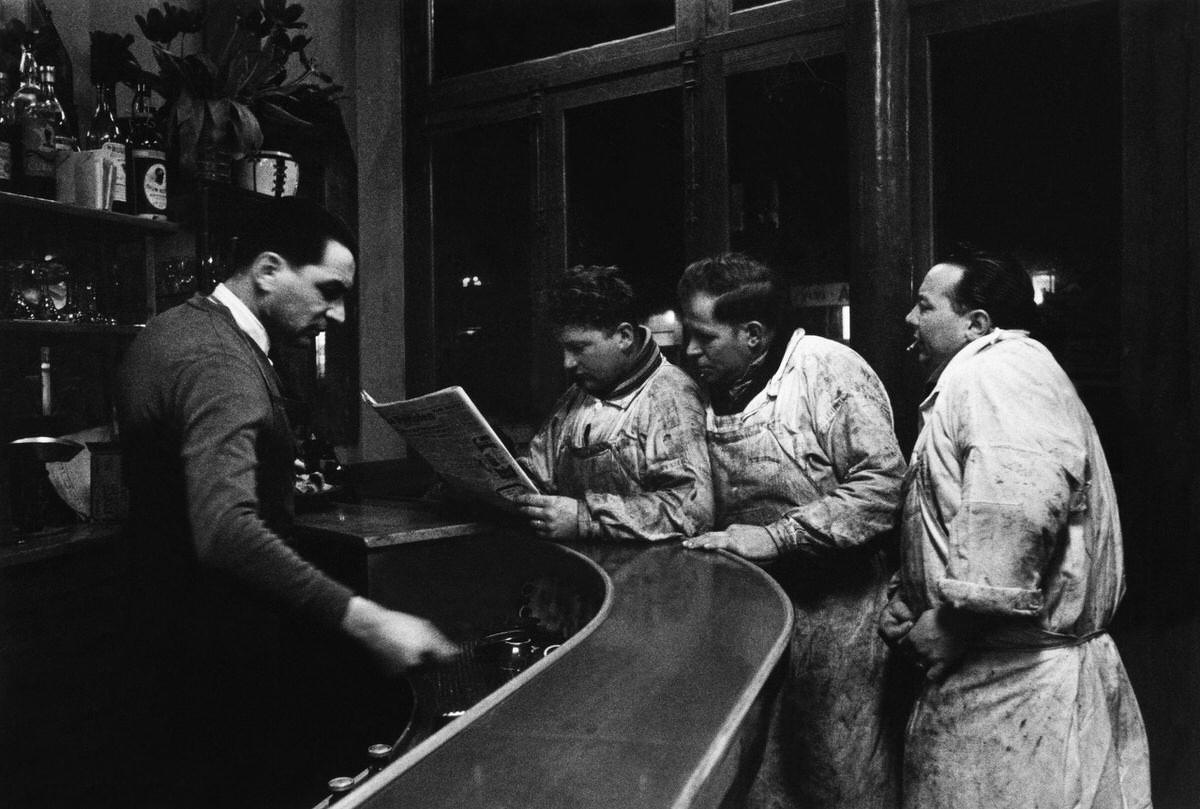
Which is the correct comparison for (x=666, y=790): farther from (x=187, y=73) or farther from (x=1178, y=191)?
(x=187, y=73)

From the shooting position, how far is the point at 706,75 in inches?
135

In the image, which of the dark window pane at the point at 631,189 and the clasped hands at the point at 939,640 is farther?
the dark window pane at the point at 631,189

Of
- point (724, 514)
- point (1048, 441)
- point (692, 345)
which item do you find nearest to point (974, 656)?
point (1048, 441)

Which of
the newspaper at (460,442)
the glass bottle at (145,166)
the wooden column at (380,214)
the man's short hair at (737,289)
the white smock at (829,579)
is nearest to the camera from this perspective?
the newspaper at (460,442)

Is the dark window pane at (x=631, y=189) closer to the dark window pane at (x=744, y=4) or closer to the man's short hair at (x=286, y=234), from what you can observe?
the dark window pane at (x=744, y=4)

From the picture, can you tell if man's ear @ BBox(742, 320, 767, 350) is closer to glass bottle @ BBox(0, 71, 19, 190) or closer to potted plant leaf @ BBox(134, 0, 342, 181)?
potted plant leaf @ BBox(134, 0, 342, 181)

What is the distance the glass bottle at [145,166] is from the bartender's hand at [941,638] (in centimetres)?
264

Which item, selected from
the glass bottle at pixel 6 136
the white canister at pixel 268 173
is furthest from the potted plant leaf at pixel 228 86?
the glass bottle at pixel 6 136

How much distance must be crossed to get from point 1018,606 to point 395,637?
1.04 metres

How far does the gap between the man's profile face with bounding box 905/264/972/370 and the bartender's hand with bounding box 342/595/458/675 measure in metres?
1.26

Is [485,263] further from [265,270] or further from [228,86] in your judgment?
[265,270]

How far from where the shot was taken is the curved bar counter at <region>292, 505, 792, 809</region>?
0.88 metres

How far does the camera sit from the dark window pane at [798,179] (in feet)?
10.3

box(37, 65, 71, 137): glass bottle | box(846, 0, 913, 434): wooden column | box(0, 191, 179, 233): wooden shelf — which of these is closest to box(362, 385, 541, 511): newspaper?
box(846, 0, 913, 434): wooden column
